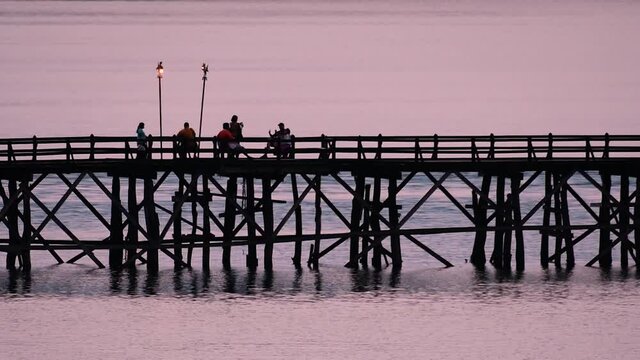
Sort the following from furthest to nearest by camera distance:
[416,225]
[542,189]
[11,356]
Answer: [542,189], [416,225], [11,356]

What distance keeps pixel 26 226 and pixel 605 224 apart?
52.5 ft

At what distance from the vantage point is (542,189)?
100 m

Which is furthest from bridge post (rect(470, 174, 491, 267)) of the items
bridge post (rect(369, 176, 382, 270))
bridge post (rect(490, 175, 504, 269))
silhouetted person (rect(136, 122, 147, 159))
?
silhouetted person (rect(136, 122, 147, 159))

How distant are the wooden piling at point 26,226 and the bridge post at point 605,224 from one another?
1563cm

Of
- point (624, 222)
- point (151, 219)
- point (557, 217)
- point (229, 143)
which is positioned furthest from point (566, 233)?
point (151, 219)

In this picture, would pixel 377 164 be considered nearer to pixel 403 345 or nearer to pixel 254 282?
pixel 254 282

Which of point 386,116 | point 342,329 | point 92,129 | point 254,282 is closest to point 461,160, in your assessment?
point 254,282

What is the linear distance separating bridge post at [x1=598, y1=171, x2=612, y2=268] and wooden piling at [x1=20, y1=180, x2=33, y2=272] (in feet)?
51.3

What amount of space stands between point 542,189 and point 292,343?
208ft

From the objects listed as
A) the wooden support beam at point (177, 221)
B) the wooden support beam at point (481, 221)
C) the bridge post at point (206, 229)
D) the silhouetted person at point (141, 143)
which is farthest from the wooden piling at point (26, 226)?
the wooden support beam at point (481, 221)

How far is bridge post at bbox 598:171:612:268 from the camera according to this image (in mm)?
48312

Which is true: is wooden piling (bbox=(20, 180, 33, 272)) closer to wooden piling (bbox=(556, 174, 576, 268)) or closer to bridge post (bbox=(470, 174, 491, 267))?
bridge post (bbox=(470, 174, 491, 267))

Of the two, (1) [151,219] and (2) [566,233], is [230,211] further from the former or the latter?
(2) [566,233]

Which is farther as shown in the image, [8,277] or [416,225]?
[416,225]
